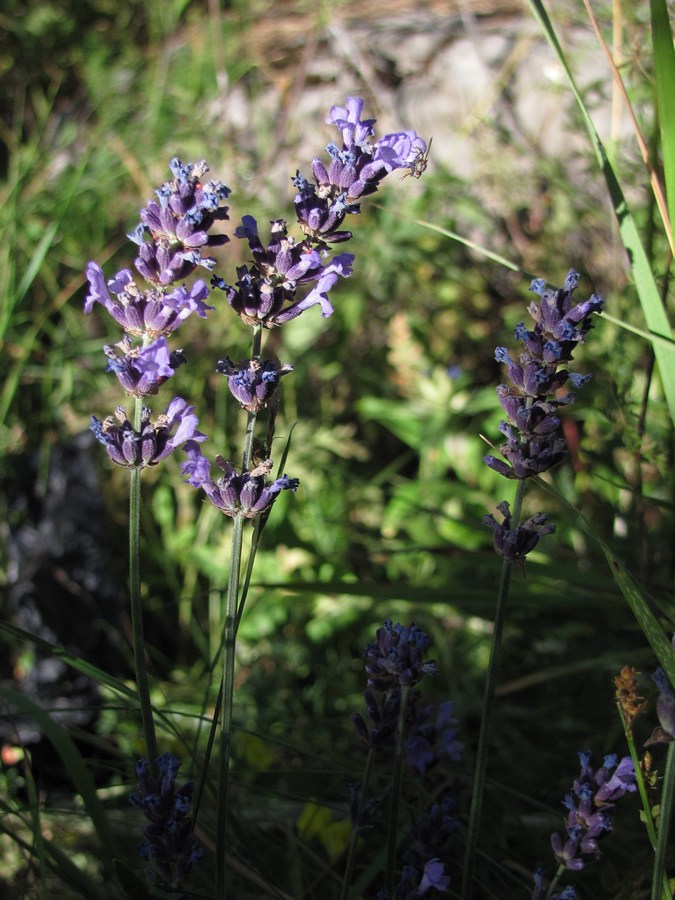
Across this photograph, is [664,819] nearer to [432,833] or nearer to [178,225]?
[432,833]

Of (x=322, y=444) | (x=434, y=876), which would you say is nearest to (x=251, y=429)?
(x=434, y=876)

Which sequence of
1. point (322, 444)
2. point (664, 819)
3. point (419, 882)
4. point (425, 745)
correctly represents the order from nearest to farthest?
point (664, 819) → point (419, 882) → point (425, 745) → point (322, 444)

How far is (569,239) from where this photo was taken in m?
3.01

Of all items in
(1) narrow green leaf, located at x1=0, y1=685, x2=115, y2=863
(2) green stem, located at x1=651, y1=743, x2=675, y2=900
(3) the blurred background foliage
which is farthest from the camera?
(3) the blurred background foliage

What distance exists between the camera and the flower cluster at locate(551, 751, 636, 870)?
0.88 meters

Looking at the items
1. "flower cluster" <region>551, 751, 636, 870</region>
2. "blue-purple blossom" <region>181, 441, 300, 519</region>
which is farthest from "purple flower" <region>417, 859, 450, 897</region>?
"blue-purple blossom" <region>181, 441, 300, 519</region>

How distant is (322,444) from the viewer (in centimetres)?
244

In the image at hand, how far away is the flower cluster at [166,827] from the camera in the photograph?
2.70 feet

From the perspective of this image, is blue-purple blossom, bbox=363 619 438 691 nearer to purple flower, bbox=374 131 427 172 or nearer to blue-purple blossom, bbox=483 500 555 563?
blue-purple blossom, bbox=483 500 555 563

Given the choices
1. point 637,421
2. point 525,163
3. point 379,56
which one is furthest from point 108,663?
point 379,56

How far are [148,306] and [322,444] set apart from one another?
5.25 feet

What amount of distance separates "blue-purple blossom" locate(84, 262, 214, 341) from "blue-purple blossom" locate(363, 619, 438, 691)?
1.23 ft

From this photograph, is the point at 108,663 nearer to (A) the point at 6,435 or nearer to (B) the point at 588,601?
(A) the point at 6,435

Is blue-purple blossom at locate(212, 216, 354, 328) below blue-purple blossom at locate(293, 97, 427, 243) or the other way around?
below
